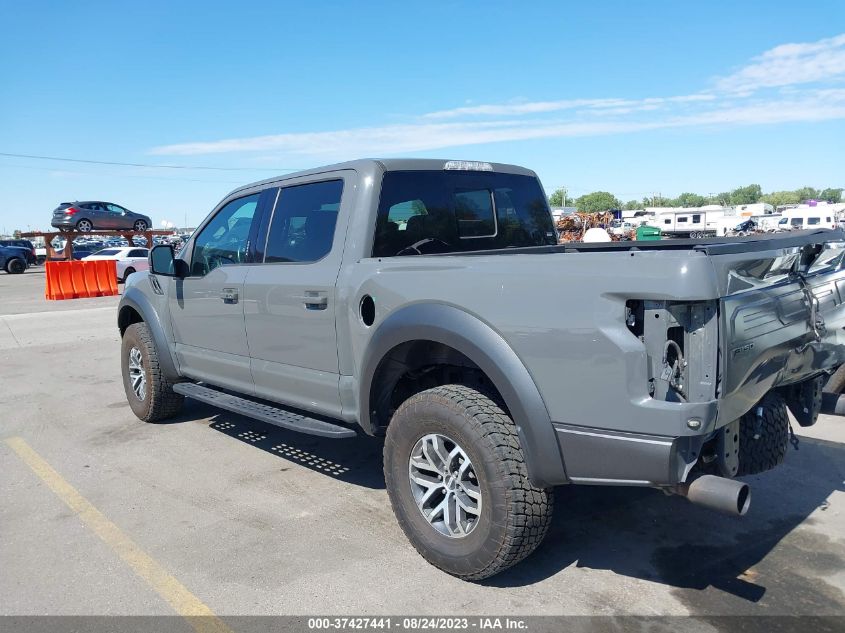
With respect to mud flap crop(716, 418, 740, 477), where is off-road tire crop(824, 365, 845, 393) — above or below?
below

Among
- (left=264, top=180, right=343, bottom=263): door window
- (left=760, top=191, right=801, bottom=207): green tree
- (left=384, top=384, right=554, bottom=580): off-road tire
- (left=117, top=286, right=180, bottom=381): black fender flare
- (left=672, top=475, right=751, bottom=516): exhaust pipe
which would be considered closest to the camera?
(left=672, top=475, right=751, bottom=516): exhaust pipe

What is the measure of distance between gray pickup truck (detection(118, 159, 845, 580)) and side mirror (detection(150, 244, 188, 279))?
0.38 meters

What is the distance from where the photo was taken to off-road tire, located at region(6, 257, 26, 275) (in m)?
34.3

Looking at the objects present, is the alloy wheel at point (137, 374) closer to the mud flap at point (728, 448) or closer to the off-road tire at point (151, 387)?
the off-road tire at point (151, 387)

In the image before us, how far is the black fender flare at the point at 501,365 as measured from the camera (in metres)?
2.78

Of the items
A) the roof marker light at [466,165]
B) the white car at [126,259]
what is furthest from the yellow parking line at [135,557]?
the white car at [126,259]

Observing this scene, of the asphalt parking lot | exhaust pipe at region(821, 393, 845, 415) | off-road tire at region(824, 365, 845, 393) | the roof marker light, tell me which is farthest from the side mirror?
off-road tire at region(824, 365, 845, 393)

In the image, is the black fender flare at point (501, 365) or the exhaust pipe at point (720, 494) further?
the black fender flare at point (501, 365)

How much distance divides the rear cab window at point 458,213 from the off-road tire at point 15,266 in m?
36.5

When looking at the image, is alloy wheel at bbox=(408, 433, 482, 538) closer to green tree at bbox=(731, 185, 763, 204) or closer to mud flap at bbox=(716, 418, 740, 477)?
mud flap at bbox=(716, 418, 740, 477)

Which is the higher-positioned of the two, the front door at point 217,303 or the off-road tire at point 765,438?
the front door at point 217,303

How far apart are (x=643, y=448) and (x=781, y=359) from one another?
0.87 m

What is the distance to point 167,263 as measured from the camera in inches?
206

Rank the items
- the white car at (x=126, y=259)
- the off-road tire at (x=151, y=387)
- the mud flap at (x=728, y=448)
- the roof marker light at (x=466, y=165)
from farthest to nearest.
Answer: the white car at (x=126, y=259), the off-road tire at (x=151, y=387), the roof marker light at (x=466, y=165), the mud flap at (x=728, y=448)
